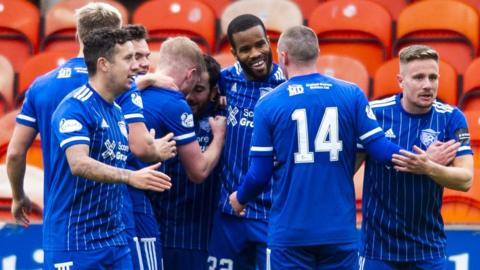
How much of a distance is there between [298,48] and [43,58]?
456 centimetres

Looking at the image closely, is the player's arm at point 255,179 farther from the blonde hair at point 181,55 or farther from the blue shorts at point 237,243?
the blonde hair at point 181,55

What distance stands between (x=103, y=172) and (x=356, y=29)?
4945 millimetres

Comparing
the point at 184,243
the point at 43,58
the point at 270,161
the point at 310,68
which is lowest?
the point at 184,243

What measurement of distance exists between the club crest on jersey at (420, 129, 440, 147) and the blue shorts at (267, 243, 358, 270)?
71cm

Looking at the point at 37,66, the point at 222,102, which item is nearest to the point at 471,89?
the point at 222,102

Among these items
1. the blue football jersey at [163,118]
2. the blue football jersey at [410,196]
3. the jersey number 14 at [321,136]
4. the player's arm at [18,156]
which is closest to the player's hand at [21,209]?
the player's arm at [18,156]

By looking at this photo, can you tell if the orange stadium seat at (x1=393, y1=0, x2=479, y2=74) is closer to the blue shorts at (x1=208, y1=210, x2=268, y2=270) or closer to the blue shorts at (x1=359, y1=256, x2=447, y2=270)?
the blue shorts at (x1=208, y1=210, x2=268, y2=270)

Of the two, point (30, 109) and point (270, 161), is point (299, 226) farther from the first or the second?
point (30, 109)

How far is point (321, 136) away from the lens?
5586 millimetres

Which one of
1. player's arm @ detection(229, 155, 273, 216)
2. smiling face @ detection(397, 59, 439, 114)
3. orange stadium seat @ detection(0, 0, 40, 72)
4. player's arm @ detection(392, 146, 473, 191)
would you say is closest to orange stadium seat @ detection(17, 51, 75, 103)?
orange stadium seat @ detection(0, 0, 40, 72)

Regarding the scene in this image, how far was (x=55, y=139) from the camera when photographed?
217 inches

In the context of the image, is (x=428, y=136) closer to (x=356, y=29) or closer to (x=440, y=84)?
(x=440, y=84)

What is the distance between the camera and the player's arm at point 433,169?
5.60 meters

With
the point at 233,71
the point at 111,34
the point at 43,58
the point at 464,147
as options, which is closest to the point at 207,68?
the point at 233,71
